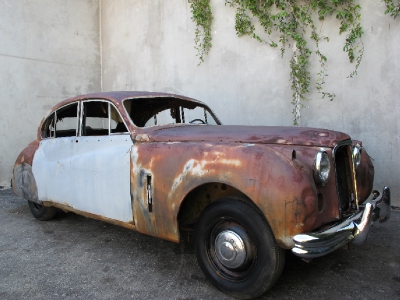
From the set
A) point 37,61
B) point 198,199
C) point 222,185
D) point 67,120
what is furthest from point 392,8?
point 37,61

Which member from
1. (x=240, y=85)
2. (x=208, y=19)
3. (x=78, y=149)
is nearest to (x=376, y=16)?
(x=240, y=85)

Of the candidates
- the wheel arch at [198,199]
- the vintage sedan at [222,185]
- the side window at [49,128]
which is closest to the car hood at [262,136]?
the vintage sedan at [222,185]

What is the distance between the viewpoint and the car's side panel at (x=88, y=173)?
10.0 feet

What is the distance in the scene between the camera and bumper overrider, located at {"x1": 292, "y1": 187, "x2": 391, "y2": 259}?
1.98 meters

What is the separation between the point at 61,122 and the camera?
4148mm

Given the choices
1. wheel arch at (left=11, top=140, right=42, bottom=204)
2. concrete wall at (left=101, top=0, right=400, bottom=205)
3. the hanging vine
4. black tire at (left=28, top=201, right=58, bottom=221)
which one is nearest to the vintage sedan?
wheel arch at (left=11, top=140, right=42, bottom=204)

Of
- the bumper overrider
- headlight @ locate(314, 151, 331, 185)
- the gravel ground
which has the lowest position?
the gravel ground

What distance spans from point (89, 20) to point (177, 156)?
711 centimetres

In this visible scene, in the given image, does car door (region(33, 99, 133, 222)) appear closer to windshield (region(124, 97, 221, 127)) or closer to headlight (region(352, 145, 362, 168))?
windshield (region(124, 97, 221, 127))

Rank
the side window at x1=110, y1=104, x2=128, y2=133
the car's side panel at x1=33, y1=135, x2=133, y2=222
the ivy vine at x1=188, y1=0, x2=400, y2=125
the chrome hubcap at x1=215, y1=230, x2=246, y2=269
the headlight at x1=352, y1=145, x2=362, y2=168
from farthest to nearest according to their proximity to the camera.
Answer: the ivy vine at x1=188, y1=0, x2=400, y2=125, the side window at x1=110, y1=104, x2=128, y2=133, the car's side panel at x1=33, y1=135, x2=133, y2=222, the headlight at x1=352, y1=145, x2=362, y2=168, the chrome hubcap at x1=215, y1=230, x2=246, y2=269

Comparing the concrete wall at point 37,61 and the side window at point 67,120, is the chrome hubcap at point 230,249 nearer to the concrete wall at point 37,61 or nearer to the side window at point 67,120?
the side window at point 67,120

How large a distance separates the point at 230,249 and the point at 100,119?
2.22 meters

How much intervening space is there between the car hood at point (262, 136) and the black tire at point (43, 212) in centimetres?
223

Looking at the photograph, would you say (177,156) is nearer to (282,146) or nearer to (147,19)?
(282,146)
